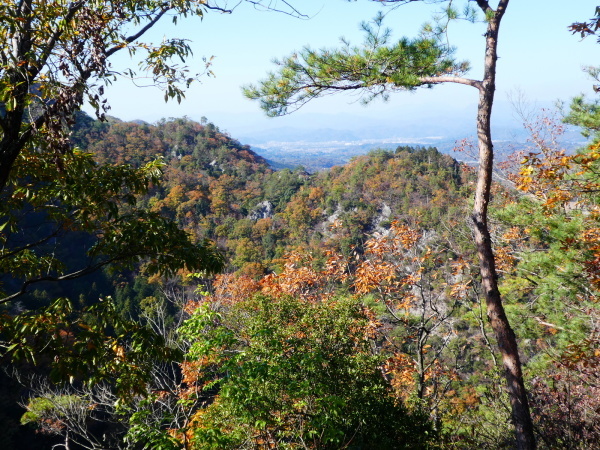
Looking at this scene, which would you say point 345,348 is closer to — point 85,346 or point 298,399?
point 298,399

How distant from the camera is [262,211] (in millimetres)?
43750

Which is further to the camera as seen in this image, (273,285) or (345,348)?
(273,285)

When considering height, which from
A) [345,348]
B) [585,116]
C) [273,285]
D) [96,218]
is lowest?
[273,285]

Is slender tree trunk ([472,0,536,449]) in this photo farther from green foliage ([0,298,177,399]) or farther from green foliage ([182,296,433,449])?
green foliage ([0,298,177,399])

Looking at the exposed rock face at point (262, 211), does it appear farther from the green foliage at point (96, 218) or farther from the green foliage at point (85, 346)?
the green foliage at point (85, 346)

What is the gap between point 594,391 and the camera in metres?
5.14

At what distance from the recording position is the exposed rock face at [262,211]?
43322mm

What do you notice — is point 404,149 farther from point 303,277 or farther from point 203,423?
point 203,423

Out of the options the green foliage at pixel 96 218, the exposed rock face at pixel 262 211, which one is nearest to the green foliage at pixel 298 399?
the green foliage at pixel 96 218

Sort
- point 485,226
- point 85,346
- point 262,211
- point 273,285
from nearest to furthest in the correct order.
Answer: point 85,346 < point 485,226 < point 273,285 < point 262,211

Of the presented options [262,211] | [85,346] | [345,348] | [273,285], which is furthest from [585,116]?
[262,211]

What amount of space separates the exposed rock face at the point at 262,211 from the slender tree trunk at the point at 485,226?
39.2 metres

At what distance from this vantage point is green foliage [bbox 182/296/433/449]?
3.53 m

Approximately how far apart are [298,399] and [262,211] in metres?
39.9
